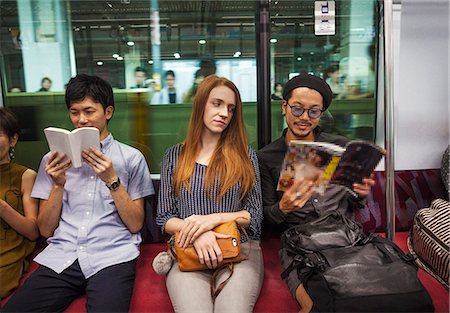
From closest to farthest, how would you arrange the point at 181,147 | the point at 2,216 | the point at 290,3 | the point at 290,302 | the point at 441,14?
the point at 290,302
the point at 2,216
the point at 181,147
the point at 441,14
the point at 290,3

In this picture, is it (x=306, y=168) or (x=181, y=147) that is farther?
(x=181, y=147)

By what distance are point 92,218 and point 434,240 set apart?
179 centimetres

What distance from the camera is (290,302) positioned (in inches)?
70.6

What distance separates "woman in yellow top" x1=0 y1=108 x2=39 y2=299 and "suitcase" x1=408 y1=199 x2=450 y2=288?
2.12 meters

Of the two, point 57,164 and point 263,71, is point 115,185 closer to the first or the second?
point 57,164

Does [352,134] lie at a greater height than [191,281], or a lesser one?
greater

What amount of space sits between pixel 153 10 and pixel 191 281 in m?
2.22

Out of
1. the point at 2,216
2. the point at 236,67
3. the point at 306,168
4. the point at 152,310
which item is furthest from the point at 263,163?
the point at 2,216

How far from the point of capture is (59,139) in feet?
5.63

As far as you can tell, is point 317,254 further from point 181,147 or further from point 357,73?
point 357,73

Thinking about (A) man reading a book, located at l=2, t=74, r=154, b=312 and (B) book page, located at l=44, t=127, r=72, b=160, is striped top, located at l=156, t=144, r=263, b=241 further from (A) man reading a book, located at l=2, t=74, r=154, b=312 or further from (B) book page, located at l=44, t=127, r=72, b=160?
(B) book page, located at l=44, t=127, r=72, b=160

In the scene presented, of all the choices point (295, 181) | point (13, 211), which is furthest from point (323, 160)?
point (13, 211)

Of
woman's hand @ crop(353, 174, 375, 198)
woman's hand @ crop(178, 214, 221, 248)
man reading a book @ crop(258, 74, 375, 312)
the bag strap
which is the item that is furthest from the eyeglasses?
the bag strap

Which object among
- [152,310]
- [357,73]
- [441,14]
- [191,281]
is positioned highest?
[441,14]
